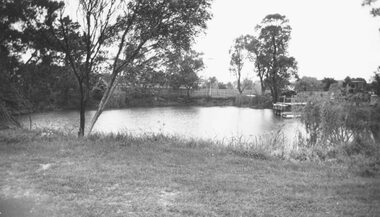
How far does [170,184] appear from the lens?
534 centimetres

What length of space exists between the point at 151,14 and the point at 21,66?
7517 millimetres

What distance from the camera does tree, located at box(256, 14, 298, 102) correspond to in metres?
49.8

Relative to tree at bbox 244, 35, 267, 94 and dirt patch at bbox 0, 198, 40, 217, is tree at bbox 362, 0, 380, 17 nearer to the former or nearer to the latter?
dirt patch at bbox 0, 198, 40, 217

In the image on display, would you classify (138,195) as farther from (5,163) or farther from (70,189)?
(5,163)

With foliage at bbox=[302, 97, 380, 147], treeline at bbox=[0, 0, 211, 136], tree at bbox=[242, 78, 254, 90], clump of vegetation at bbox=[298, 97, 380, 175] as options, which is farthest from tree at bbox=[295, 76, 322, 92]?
treeline at bbox=[0, 0, 211, 136]

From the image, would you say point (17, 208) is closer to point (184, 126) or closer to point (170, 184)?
point (170, 184)

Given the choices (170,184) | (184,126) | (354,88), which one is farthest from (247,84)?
(170,184)

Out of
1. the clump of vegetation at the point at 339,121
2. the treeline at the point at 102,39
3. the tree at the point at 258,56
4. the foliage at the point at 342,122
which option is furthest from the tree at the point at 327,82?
the treeline at the point at 102,39

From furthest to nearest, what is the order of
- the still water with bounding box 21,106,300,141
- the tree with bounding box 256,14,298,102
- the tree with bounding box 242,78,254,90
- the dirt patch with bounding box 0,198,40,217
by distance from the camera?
the tree with bounding box 242,78,254,90, the tree with bounding box 256,14,298,102, the still water with bounding box 21,106,300,141, the dirt patch with bounding box 0,198,40,217

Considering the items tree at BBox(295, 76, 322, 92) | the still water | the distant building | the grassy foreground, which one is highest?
tree at BBox(295, 76, 322, 92)

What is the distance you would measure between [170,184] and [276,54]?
49.0m

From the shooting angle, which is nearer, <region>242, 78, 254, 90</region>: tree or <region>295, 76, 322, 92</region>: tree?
<region>295, 76, 322, 92</region>: tree

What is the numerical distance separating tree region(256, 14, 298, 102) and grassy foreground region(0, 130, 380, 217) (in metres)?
44.7

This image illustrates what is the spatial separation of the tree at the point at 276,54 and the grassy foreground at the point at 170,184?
147 feet
